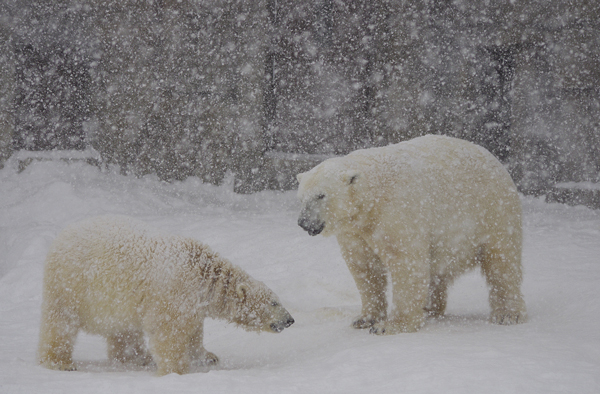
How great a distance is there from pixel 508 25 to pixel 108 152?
20.1ft

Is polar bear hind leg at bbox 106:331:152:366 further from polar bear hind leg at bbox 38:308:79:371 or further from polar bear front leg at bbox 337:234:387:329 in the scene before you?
polar bear front leg at bbox 337:234:387:329

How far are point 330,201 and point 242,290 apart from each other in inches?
30.9

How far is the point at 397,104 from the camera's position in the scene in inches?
320

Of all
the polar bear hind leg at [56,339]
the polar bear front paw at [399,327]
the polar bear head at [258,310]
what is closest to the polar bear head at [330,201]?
the polar bear head at [258,310]

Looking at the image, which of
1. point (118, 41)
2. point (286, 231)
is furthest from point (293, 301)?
point (118, 41)

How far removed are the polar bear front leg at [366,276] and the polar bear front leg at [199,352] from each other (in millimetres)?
1086

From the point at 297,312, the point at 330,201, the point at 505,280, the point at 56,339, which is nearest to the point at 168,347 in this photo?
the point at 56,339

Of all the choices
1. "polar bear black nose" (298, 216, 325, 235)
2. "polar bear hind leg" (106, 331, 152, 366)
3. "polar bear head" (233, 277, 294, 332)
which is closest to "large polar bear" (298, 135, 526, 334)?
"polar bear black nose" (298, 216, 325, 235)

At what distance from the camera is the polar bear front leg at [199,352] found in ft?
11.5

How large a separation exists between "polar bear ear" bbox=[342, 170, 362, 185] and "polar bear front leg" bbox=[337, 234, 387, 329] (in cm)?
43

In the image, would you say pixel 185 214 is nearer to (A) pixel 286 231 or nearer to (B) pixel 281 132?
(A) pixel 286 231

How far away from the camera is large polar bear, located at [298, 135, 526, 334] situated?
361cm

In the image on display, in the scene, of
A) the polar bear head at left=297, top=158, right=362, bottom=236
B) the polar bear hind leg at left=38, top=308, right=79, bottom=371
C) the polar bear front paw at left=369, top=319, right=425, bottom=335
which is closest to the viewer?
the polar bear hind leg at left=38, top=308, right=79, bottom=371

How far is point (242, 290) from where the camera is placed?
3449 mm
